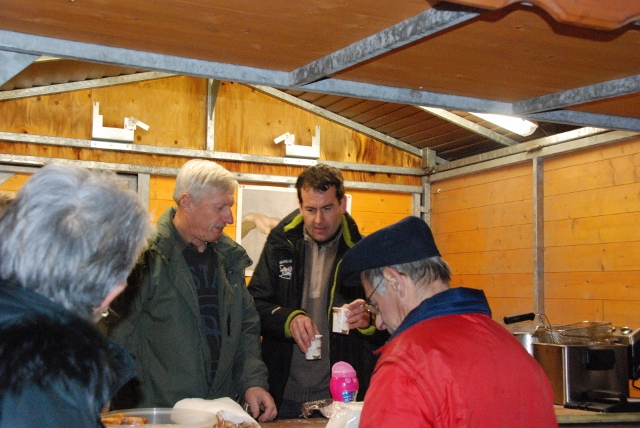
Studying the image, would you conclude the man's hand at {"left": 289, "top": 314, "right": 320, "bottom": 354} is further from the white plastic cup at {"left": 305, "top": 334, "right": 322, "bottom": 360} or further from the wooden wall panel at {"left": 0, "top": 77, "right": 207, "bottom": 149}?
the wooden wall panel at {"left": 0, "top": 77, "right": 207, "bottom": 149}

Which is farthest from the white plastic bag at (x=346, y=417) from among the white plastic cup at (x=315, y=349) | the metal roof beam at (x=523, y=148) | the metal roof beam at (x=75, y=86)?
the metal roof beam at (x=75, y=86)

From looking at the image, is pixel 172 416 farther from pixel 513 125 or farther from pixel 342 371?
pixel 513 125

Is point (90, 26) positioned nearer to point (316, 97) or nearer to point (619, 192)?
point (619, 192)

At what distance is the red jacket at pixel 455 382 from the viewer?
1.67 metres

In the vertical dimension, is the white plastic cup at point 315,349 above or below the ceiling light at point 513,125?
below

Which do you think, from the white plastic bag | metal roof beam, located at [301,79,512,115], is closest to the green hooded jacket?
the white plastic bag

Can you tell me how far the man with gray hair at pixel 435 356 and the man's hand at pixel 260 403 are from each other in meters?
1.09

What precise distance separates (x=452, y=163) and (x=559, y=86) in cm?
383

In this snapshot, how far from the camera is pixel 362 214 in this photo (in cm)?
659

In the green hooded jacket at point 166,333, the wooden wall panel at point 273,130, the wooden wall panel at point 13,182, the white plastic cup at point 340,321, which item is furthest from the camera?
the wooden wall panel at point 273,130

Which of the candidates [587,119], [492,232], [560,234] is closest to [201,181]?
[587,119]

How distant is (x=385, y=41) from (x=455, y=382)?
3.25ft

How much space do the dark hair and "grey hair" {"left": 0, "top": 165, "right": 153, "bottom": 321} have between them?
2.24 metres

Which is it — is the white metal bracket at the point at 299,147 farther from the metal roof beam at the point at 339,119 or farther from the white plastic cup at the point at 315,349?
the white plastic cup at the point at 315,349
